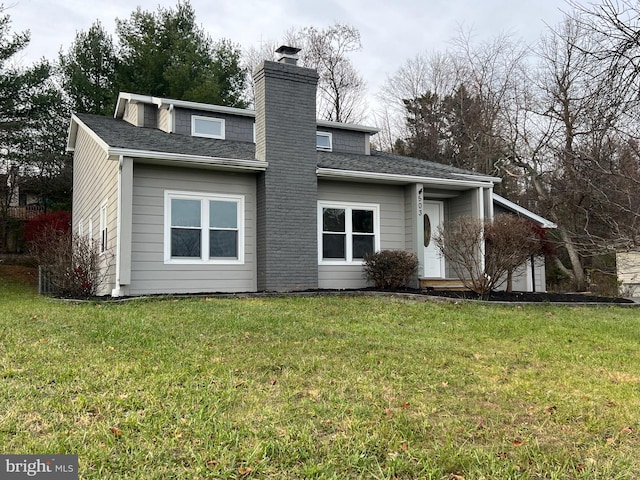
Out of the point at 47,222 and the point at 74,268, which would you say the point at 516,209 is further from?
the point at 47,222

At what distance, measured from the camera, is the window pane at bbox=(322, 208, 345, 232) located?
1201 centimetres

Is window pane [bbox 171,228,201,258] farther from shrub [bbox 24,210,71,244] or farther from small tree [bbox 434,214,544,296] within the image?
shrub [bbox 24,210,71,244]

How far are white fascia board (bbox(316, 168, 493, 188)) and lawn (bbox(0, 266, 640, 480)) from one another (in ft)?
17.8

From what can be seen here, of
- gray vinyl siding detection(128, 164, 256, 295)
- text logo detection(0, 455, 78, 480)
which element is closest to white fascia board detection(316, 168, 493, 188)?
gray vinyl siding detection(128, 164, 256, 295)

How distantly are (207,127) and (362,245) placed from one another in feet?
18.8

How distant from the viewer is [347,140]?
16.7m

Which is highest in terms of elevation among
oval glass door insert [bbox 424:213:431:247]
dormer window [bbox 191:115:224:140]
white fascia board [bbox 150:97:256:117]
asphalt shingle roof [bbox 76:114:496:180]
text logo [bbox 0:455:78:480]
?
white fascia board [bbox 150:97:256:117]

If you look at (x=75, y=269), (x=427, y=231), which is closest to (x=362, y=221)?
(x=427, y=231)

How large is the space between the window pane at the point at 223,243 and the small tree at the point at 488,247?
174 inches

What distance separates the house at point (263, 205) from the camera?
1020 centimetres

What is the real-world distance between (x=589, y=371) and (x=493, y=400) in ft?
5.05

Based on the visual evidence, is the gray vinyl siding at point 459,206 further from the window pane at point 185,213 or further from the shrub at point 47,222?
the shrub at point 47,222

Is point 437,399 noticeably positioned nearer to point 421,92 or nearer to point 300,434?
point 300,434

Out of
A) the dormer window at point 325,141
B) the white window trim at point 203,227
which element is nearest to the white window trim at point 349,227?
the white window trim at point 203,227
